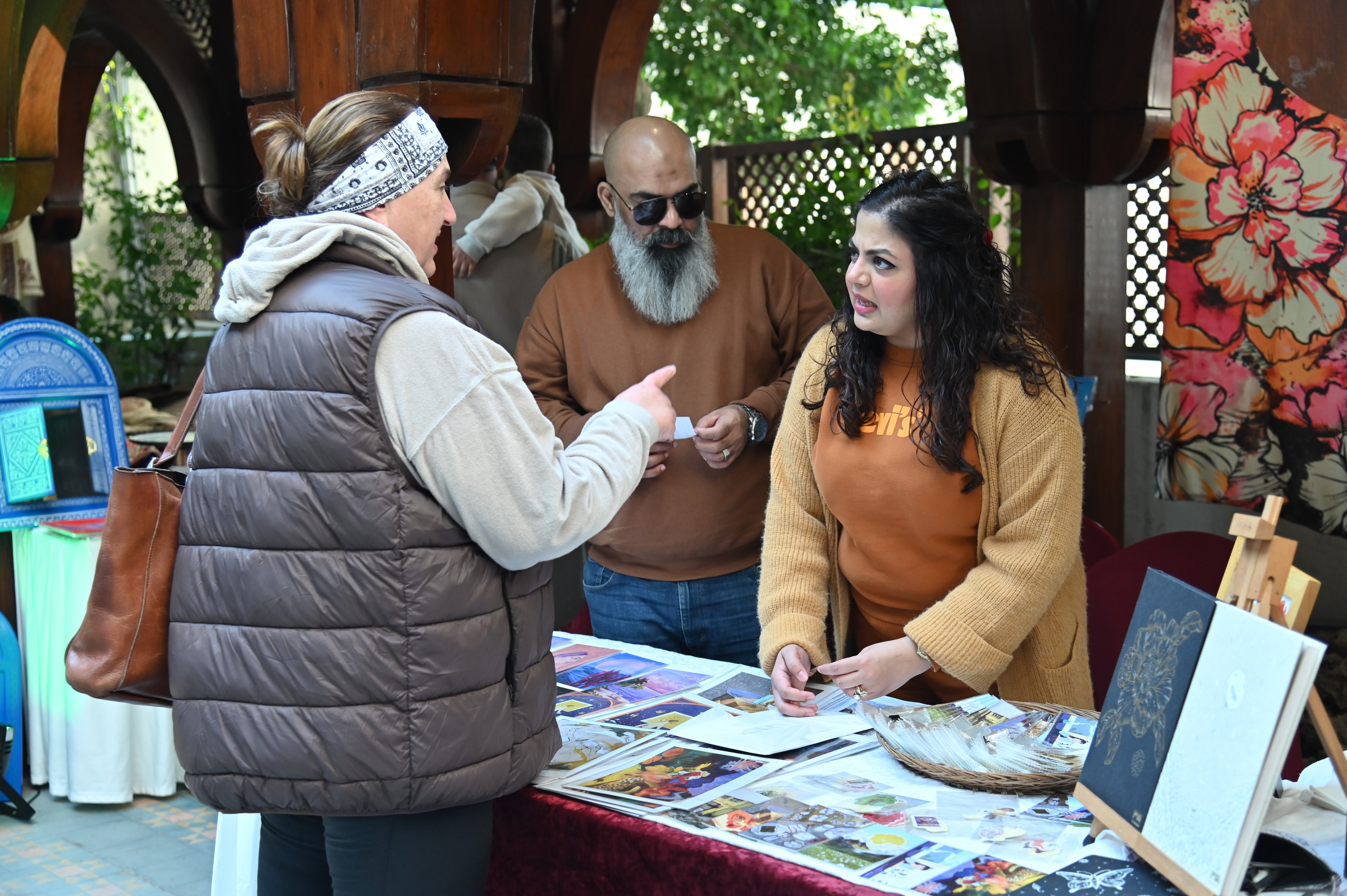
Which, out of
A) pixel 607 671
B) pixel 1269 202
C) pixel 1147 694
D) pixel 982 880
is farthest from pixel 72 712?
pixel 1269 202

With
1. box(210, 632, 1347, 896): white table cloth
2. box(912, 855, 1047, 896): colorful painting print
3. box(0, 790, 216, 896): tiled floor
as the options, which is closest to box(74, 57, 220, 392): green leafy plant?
box(0, 790, 216, 896): tiled floor

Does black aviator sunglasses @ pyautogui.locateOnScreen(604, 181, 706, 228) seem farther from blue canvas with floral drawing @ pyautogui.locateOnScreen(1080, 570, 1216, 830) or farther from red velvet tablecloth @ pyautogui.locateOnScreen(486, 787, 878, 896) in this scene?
blue canvas with floral drawing @ pyautogui.locateOnScreen(1080, 570, 1216, 830)

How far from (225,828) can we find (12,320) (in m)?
2.99

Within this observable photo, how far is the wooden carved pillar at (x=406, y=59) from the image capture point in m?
2.49

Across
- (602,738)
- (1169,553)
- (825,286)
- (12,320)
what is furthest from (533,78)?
(602,738)

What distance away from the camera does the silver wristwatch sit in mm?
2758

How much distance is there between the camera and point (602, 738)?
6.52 feet

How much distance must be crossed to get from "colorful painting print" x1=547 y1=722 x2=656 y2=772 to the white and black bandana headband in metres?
0.88

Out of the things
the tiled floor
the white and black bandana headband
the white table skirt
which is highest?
the white and black bandana headband

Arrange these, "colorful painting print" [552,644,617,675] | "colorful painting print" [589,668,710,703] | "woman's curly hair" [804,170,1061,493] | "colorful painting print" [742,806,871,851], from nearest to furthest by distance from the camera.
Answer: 1. "colorful painting print" [742,806,871,851]
2. "woman's curly hair" [804,170,1061,493]
3. "colorful painting print" [589,668,710,703]
4. "colorful painting print" [552,644,617,675]

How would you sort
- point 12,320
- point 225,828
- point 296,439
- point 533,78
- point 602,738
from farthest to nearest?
point 533,78
point 12,320
point 225,828
point 602,738
point 296,439

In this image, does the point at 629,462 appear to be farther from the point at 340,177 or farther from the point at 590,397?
the point at 590,397

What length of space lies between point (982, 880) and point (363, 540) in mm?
854

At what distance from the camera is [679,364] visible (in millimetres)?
2924
